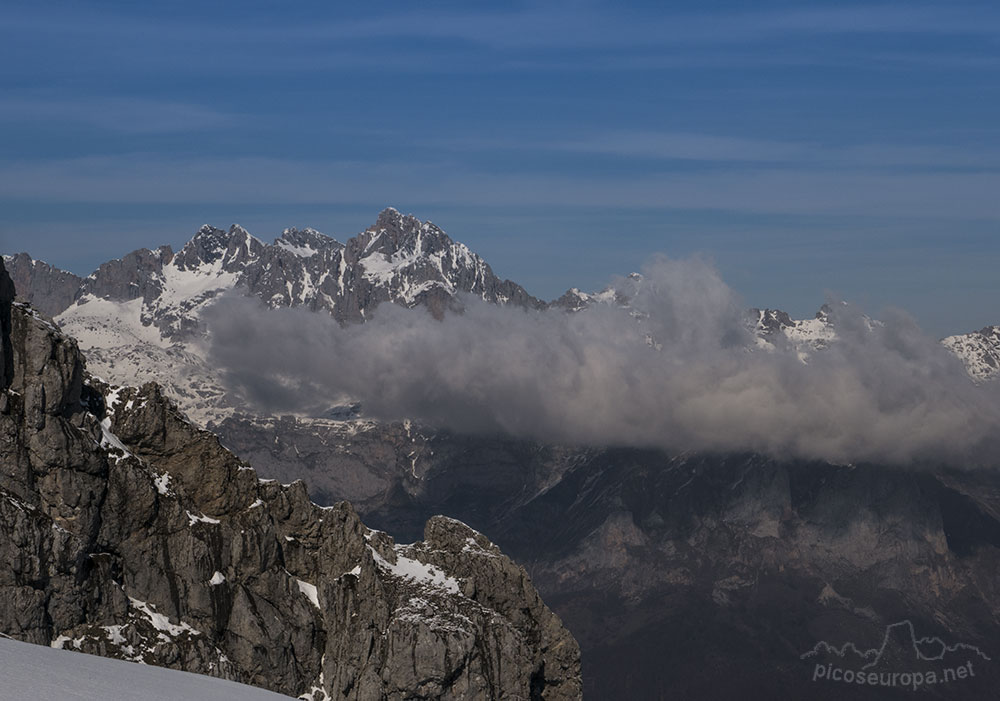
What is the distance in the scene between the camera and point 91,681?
356 feet

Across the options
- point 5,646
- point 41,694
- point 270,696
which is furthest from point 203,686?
point 41,694

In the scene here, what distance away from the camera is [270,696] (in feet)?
417

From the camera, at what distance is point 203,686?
405ft

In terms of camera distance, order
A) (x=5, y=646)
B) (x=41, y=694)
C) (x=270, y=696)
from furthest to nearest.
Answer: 1. (x=270, y=696)
2. (x=5, y=646)
3. (x=41, y=694)

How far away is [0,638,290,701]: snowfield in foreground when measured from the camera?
10062 centimetres

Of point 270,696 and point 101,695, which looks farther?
point 270,696

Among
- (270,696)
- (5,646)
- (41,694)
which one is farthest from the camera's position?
(270,696)

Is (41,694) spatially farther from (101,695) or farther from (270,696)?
(270,696)

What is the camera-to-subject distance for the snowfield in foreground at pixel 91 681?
100625 mm

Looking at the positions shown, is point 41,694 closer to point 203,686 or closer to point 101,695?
point 101,695

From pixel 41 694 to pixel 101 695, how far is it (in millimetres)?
6080

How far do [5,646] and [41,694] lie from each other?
21492 mm

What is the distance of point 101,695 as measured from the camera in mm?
103812

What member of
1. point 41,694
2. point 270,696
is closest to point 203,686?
point 270,696
